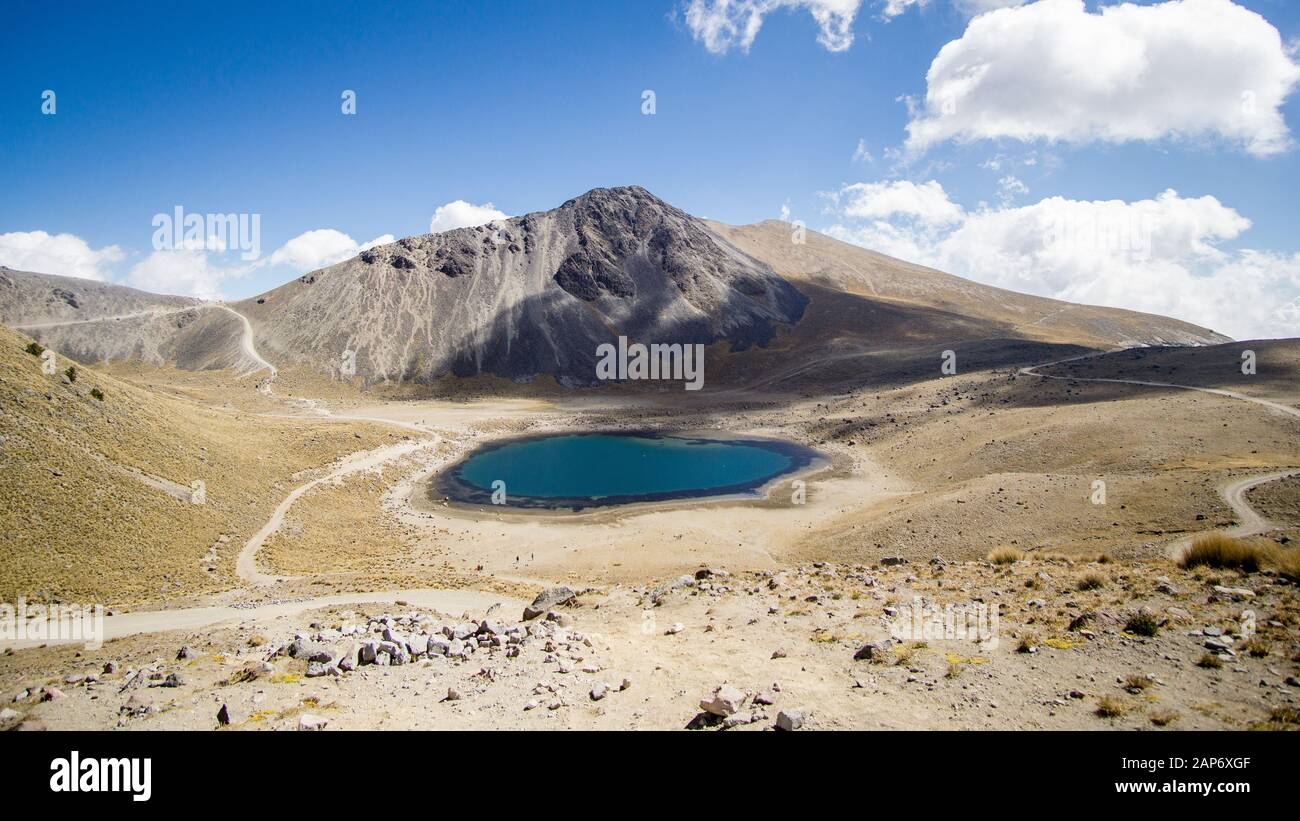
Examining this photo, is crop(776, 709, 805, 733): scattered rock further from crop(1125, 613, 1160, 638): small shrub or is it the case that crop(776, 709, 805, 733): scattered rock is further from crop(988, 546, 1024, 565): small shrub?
crop(988, 546, 1024, 565): small shrub

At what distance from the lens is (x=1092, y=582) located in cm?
1616

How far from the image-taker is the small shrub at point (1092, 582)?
52.8 feet

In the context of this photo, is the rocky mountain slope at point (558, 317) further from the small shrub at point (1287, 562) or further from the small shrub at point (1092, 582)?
the small shrub at point (1092, 582)

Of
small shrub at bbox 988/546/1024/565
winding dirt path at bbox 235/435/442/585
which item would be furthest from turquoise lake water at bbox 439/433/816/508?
small shrub at bbox 988/546/1024/565

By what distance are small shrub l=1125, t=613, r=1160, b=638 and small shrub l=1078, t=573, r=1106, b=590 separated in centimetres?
341

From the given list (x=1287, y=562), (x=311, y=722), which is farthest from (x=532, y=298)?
(x=1287, y=562)

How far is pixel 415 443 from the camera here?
58.8 m

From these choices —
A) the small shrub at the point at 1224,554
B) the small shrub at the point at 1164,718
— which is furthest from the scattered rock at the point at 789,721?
the small shrub at the point at 1224,554

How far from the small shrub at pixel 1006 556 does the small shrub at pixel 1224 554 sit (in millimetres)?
4708

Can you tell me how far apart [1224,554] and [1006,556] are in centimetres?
612

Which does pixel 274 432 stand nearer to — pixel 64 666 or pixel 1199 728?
pixel 64 666

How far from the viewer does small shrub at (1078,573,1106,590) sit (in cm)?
1609
